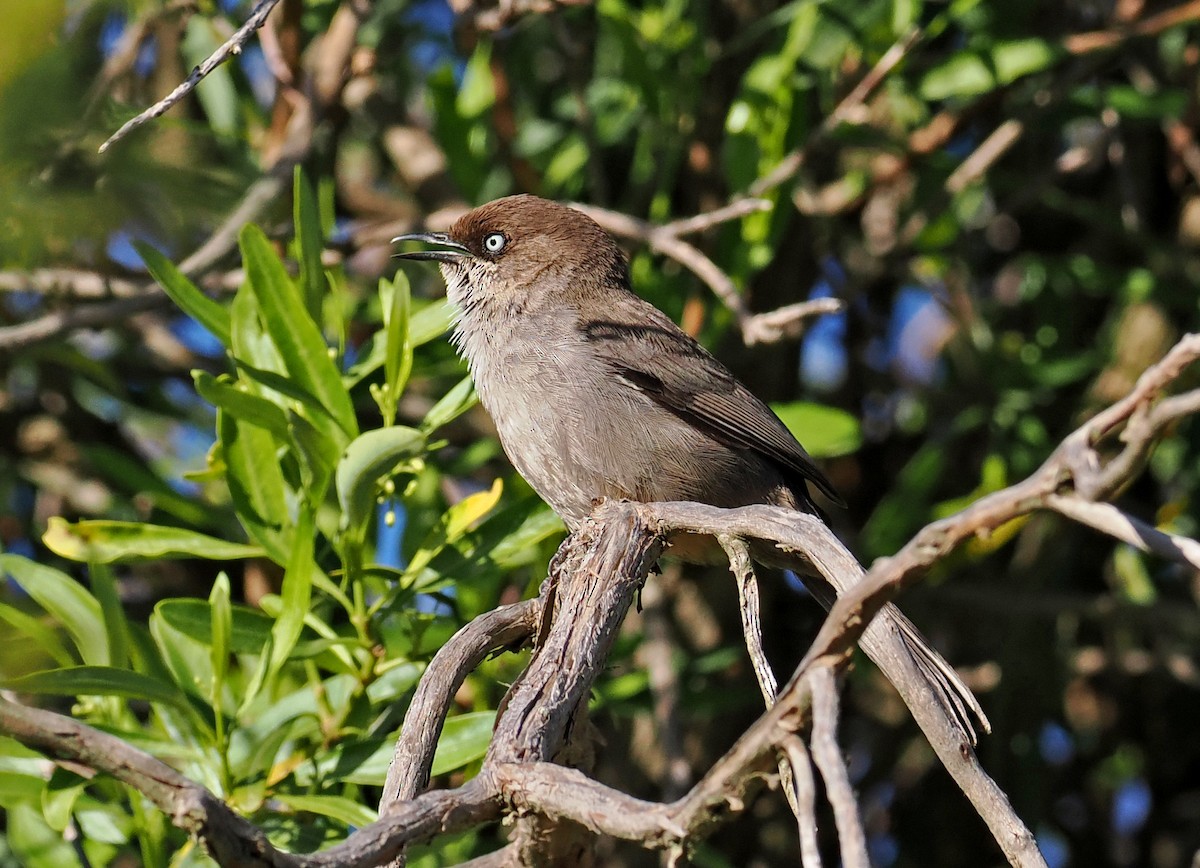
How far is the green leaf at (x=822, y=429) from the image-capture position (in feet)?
15.7

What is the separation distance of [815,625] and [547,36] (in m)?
3.00

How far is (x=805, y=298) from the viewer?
20.0 feet

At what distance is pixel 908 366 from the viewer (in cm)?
695

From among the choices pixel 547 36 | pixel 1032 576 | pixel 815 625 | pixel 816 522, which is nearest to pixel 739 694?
pixel 815 625

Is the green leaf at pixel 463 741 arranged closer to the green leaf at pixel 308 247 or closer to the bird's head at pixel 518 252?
the green leaf at pixel 308 247

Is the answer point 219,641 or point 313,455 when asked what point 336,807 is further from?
point 313,455

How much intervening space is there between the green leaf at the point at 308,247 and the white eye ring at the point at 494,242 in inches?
42.1

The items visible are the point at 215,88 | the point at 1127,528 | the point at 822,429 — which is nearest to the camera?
the point at 1127,528

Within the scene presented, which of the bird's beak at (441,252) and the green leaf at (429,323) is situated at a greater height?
the bird's beak at (441,252)

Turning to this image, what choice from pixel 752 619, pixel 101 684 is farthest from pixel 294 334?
pixel 752 619

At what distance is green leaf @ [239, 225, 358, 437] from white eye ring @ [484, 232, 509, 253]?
4.49 feet

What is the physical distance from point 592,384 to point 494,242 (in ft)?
2.89

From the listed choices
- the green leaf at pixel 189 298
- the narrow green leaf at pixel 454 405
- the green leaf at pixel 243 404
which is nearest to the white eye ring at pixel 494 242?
the narrow green leaf at pixel 454 405

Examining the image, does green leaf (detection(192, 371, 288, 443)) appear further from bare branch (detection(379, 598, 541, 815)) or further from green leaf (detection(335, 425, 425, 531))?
bare branch (detection(379, 598, 541, 815))
